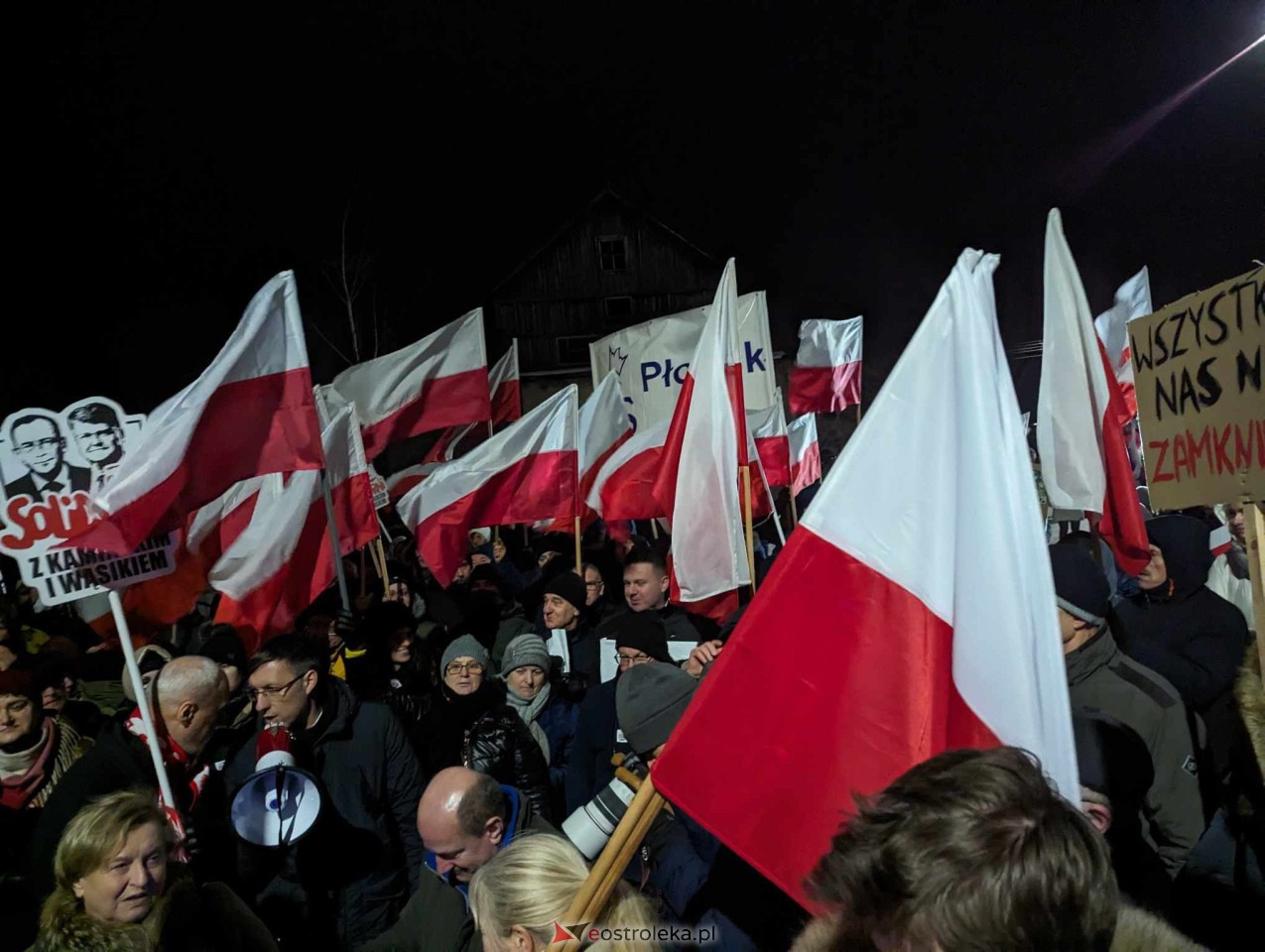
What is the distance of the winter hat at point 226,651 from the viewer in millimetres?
5234

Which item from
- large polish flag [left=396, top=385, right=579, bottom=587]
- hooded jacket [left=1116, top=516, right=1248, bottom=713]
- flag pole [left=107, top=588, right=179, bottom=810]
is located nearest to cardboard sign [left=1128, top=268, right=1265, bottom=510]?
hooded jacket [left=1116, top=516, right=1248, bottom=713]

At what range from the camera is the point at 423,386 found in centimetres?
890

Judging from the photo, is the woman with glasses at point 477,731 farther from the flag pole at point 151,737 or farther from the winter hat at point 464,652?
the flag pole at point 151,737

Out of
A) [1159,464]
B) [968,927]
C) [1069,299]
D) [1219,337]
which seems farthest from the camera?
[1069,299]

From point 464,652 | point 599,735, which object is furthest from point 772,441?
point 599,735

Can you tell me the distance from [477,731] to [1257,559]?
3186mm

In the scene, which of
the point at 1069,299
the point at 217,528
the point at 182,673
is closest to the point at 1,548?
the point at 182,673

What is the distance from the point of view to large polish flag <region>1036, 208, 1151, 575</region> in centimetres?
438

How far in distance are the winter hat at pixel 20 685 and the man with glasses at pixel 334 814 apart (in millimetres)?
868

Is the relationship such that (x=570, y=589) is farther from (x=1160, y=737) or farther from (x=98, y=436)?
(x=1160, y=737)

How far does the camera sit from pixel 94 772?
353 centimetres

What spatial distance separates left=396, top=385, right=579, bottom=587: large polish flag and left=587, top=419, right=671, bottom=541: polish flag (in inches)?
11.8

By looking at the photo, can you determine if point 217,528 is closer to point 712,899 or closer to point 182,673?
point 182,673

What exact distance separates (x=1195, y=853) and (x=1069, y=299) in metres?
3.01
